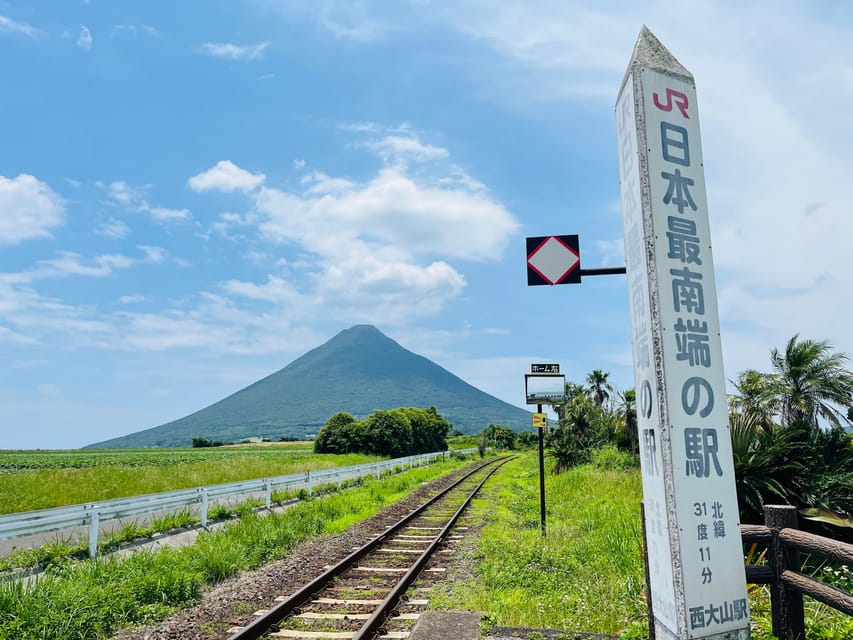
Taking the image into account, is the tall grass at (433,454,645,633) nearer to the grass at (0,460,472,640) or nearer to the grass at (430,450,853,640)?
the grass at (430,450,853,640)

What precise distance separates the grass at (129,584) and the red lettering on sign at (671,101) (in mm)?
7145

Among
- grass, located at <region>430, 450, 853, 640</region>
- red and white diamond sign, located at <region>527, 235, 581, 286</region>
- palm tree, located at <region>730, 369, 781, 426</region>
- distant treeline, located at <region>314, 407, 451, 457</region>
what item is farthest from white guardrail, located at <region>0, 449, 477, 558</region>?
distant treeline, located at <region>314, 407, 451, 457</region>

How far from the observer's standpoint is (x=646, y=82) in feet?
11.3

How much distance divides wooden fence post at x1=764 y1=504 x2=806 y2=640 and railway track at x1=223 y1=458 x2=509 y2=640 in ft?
10.7

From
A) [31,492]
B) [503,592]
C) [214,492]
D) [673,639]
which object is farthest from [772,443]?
[31,492]

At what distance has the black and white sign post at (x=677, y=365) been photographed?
302 cm

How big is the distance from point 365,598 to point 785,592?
4.90 meters

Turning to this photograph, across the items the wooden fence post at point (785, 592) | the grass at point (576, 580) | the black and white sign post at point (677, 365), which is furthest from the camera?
the grass at point (576, 580)

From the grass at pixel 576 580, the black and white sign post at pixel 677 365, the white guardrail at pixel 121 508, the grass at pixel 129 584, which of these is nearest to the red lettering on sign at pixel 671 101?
the black and white sign post at pixel 677 365

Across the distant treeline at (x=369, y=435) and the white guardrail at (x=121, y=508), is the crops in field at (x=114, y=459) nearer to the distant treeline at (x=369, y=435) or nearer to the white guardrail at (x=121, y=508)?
the distant treeline at (x=369, y=435)

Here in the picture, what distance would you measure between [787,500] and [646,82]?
6.83 metres

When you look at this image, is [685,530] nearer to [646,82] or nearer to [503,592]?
[646,82]

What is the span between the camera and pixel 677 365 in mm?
3137

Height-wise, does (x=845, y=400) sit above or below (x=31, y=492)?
above
